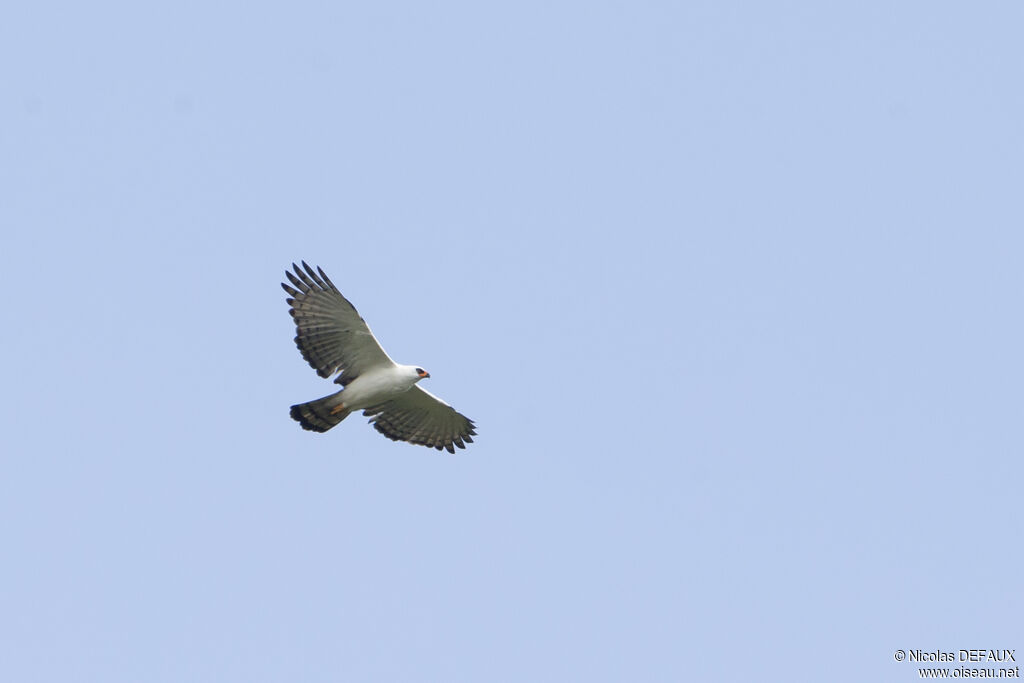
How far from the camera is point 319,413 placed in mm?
21891

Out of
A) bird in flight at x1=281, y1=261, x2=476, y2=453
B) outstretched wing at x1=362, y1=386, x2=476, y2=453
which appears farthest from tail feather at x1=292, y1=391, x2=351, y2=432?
outstretched wing at x1=362, y1=386, x2=476, y2=453

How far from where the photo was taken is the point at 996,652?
53.9 ft

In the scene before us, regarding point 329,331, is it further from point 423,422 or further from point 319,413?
point 423,422

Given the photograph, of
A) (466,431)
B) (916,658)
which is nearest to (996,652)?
(916,658)

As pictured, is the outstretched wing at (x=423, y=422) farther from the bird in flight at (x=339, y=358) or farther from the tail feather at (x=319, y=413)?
the tail feather at (x=319, y=413)

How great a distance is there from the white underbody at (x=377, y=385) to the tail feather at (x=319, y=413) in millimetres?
168

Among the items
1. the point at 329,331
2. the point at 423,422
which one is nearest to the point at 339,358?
the point at 329,331

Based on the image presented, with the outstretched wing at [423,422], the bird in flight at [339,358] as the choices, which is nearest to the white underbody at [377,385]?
the bird in flight at [339,358]

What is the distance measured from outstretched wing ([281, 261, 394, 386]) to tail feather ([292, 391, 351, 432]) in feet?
1.25

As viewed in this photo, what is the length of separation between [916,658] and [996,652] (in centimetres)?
132

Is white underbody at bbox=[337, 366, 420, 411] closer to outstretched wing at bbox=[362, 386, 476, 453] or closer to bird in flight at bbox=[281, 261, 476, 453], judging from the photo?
bird in flight at bbox=[281, 261, 476, 453]

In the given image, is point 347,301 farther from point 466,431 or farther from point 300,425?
point 466,431

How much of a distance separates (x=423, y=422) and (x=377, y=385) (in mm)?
2386

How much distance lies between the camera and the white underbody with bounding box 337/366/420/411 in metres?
21.5
